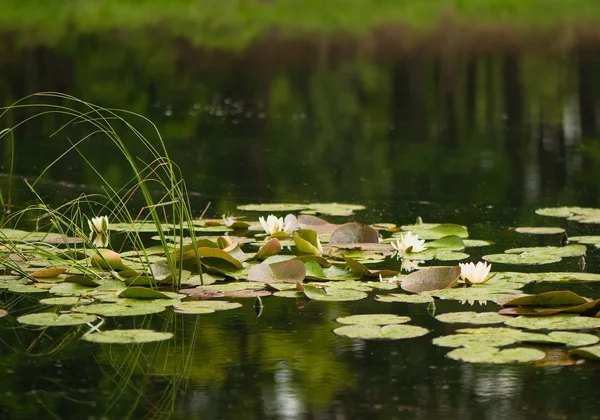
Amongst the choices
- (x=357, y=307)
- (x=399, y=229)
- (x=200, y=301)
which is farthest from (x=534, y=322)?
(x=399, y=229)

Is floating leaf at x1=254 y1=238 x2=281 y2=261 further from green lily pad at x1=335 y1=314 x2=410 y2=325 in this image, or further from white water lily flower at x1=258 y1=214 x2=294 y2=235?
green lily pad at x1=335 y1=314 x2=410 y2=325

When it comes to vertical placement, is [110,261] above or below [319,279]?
above

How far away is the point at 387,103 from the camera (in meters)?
12.4

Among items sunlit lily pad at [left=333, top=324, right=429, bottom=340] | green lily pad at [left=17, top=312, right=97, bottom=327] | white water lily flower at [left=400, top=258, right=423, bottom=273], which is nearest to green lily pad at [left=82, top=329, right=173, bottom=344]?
green lily pad at [left=17, top=312, right=97, bottom=327]

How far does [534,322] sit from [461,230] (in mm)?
1614

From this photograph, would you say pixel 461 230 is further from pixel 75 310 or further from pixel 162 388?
pixel 162 388

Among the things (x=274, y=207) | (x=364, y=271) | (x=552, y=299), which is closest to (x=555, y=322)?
(x=552, y=299)

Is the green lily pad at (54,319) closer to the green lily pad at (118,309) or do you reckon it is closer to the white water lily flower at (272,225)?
the green lily pad at (118,309)

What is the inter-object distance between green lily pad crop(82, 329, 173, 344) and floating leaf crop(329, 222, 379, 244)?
1.54m

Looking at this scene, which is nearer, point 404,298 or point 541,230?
point 404,298

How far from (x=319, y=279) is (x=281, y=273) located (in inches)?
5.7

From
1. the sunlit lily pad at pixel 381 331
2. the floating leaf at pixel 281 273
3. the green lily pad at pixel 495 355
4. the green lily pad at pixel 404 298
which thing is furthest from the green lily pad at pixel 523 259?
the green lily pad at pixel 495 355

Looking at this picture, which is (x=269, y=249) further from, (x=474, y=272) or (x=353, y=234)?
(x=474, y=272)

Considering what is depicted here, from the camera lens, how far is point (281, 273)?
4348 mm
